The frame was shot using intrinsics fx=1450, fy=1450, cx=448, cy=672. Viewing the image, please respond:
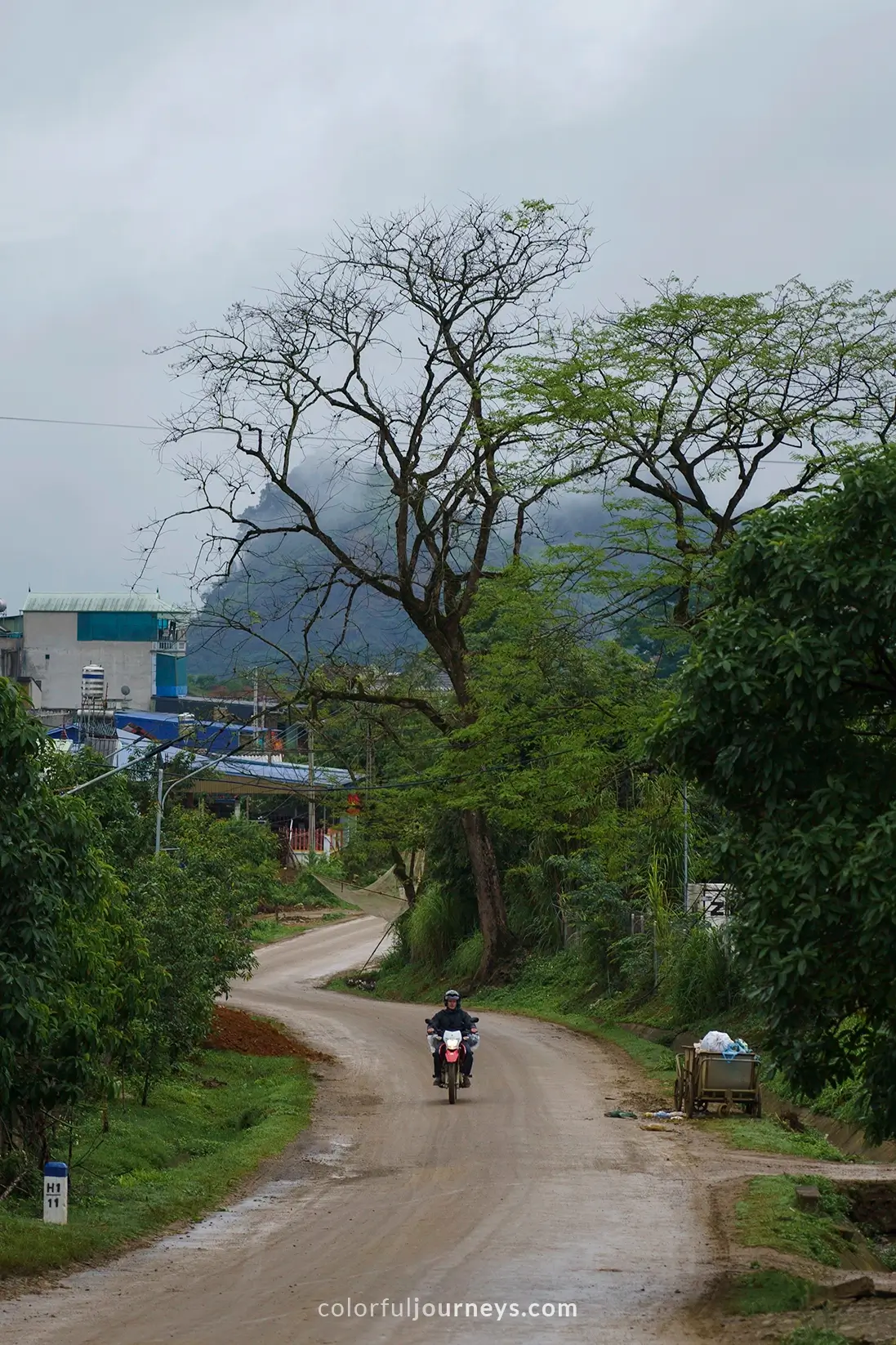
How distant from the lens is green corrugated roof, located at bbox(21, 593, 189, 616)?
87606 mm

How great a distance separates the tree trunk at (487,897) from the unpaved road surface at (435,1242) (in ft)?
53.8

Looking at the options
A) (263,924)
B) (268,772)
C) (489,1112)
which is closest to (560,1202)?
(489,1112)

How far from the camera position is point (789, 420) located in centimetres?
2380

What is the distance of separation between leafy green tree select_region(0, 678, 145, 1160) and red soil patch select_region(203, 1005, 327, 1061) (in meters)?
15.2

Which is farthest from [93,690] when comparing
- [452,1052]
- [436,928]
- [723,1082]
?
[723,1082]

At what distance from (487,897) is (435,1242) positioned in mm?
28720

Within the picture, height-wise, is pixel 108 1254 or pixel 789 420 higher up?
pixel 789 420

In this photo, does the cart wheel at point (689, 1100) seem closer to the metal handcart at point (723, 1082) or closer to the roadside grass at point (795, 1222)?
the metal handcart at point (723, 1082)

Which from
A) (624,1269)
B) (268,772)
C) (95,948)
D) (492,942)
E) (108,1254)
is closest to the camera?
(624,1269)

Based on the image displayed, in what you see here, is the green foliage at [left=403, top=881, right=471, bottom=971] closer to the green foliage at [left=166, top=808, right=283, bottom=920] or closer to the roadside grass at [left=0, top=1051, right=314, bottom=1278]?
the green foliage at [left=166, top=808, right=283, bottom=920]

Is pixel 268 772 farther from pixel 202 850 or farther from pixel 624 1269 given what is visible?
pixel 624 1269

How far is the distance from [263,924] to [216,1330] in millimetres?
56875

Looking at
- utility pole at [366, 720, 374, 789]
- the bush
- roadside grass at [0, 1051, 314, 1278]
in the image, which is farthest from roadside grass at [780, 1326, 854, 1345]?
utility pole at [366, 720, 374, 789]

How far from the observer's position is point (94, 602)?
293 ft
